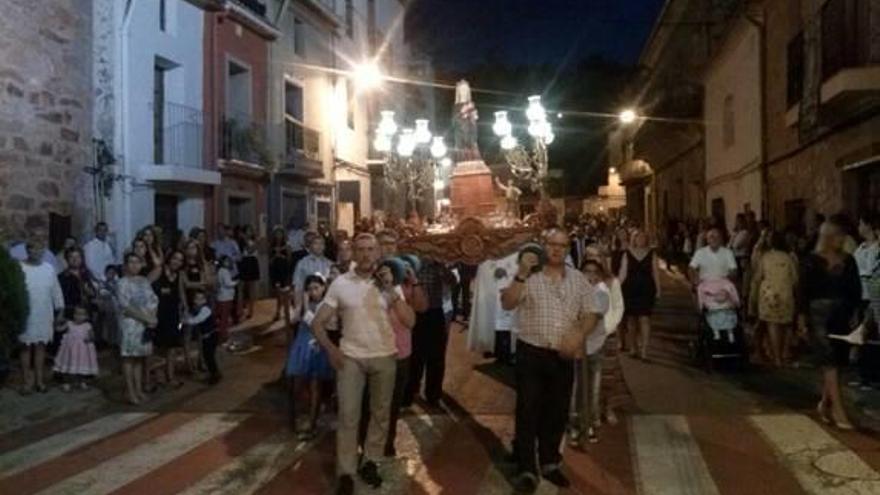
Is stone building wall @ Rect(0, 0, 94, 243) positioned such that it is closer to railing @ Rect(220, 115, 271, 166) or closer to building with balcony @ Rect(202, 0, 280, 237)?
building with balcony @ Rect(202, 0, 280, 237)

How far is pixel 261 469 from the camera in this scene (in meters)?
Result: 7.42

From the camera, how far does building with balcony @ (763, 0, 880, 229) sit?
12.7 meters

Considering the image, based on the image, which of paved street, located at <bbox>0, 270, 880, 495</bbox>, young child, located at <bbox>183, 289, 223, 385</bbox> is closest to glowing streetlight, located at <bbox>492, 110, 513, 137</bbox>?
paved street, located at <bbox>0, 270, 880, 495</bbox>

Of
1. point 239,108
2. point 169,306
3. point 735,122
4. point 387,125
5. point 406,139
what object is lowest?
point 169,306

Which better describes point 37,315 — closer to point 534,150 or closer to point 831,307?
point 831,307

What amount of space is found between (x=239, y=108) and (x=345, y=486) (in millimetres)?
17014

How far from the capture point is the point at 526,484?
6633 millimetres

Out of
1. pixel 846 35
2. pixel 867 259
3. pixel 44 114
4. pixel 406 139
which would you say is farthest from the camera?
pixel 406 139

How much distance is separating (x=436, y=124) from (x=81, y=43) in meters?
34.6

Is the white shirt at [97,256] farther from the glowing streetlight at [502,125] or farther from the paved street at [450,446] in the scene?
the glowing streetlight at [502,125]

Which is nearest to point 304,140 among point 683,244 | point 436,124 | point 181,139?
point 181,139

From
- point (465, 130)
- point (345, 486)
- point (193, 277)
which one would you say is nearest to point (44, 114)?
point (193, 277)

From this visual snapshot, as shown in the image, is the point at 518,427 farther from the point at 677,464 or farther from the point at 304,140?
the point at 304,140

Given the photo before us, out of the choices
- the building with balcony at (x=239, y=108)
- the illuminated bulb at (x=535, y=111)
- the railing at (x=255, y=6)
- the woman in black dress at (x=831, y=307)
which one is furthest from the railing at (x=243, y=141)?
the woman in black dress at (x=831, y=307)
